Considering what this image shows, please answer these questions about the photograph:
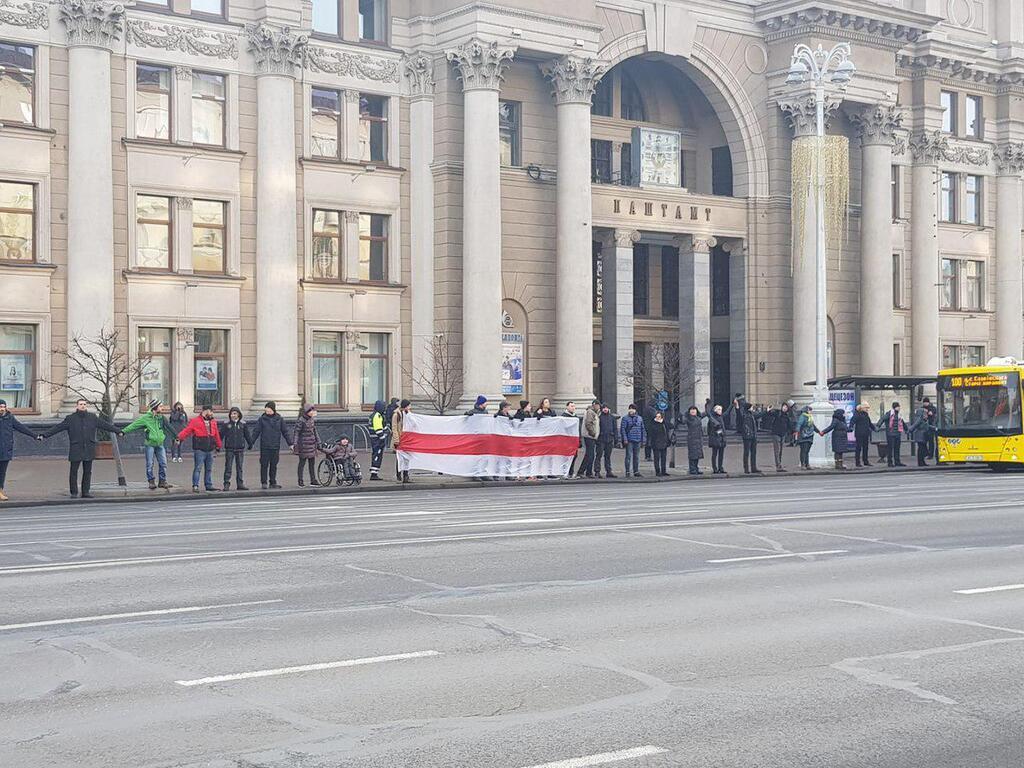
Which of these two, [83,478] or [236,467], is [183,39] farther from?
[83,478]

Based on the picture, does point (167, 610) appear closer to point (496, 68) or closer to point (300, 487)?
point (300, 487)

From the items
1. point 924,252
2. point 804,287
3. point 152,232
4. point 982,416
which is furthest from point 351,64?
point 924,252

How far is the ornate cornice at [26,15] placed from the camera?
3778 centimetres

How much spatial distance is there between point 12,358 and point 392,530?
23.2 m

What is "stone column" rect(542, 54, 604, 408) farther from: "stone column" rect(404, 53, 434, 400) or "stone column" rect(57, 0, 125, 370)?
"stone column" rect(57, 0, 125, 370)

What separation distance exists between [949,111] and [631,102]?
15421mm

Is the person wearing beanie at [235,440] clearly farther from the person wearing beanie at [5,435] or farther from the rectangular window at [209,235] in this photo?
the rectangular window at [209,235]

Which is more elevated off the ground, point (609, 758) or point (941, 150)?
point (941, 150)

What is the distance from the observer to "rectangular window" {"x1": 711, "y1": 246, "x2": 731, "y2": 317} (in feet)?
188

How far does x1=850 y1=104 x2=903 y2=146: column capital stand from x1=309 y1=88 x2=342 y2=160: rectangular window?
2175 centimetres

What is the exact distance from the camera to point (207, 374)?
137ft

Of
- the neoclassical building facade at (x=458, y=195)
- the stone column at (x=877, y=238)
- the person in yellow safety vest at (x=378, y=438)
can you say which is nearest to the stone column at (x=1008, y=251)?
the neoclassical building facade at (x=458, y=195)

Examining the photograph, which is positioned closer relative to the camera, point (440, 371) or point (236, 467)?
point (236, 467)

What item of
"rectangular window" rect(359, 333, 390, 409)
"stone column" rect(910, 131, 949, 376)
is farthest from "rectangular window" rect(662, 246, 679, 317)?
"rectangular window" rect(359, 333, 390, 409)
